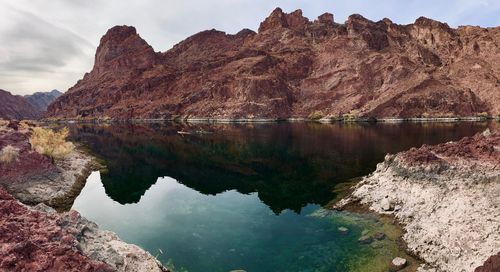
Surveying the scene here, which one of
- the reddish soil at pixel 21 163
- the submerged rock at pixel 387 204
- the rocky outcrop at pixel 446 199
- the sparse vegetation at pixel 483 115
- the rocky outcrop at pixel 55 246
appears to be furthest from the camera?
the sparse vegetation at pixel 483 115

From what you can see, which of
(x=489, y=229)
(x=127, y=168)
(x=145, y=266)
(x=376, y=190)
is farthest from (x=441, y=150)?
(x=127, y=168)

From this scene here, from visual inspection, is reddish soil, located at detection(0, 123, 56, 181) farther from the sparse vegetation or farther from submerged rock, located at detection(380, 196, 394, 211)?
the sparse vegetation

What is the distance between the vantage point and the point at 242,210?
118 feet

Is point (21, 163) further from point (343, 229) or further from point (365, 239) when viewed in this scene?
point (365, 239)

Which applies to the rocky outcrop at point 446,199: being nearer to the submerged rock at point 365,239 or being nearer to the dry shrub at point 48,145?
the submerged rock at point 365,239

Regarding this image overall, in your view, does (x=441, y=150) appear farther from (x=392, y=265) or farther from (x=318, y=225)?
(x=392, y=265)

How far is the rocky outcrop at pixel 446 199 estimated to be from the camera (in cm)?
2061

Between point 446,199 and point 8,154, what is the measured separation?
40058 millimetres

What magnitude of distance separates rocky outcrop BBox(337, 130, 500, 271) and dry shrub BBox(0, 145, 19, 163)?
33.2 m

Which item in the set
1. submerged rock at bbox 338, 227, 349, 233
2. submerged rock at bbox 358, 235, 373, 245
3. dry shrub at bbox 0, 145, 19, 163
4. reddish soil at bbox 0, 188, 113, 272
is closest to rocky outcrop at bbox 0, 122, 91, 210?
dry shrub at bbox 0, 145, 19, 163

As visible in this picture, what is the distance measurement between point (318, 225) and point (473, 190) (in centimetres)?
1161

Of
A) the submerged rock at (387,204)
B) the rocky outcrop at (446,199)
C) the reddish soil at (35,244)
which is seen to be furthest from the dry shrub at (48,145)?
the submerged rock at (387,204)

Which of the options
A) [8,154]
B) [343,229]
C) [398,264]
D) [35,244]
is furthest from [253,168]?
[35,244]

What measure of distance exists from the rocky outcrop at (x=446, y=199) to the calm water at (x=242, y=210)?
89.6 inches
